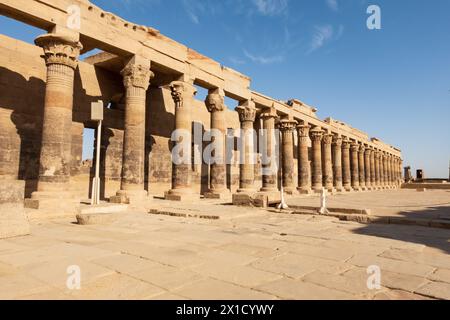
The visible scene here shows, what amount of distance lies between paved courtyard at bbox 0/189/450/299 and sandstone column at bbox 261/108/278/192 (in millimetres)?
13505

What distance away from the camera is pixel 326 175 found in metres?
28.5

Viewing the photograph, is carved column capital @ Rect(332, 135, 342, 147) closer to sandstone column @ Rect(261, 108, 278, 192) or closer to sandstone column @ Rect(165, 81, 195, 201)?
sandstone column @ Rect(261, 108, 278, 192)

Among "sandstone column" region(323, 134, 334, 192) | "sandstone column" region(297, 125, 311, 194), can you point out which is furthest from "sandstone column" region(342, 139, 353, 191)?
"sandstone column" region(297, 125, 311, 194)

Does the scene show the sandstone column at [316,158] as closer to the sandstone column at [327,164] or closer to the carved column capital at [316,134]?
the carved column capital at [316,134]

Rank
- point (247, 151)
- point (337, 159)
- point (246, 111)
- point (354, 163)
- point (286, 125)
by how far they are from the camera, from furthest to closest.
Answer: point (354, 163) → point (337, 159) → point (286, 125) → point (246, 111) → point (247, 151)

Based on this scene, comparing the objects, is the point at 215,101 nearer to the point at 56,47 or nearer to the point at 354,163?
the point at 56,47

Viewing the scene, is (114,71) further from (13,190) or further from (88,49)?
(13,190)

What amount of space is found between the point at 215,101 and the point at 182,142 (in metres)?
3.34

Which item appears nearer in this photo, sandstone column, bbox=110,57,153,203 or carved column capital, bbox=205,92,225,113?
sandstone column, bbox=110,57,153,203

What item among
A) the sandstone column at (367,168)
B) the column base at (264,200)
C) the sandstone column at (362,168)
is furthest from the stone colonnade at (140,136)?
the sandstone column at (367,168)

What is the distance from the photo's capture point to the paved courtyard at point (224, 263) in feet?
9.77

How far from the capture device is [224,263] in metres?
4.00

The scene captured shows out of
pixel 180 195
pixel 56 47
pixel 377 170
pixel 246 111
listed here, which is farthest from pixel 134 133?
pixel 377 170

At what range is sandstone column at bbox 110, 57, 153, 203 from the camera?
12.3m
